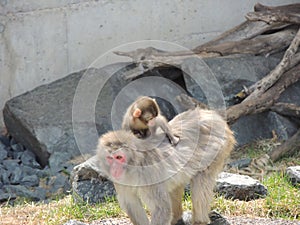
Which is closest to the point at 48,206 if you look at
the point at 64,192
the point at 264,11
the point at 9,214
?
the point at 9,214

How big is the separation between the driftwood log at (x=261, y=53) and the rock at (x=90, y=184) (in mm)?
1698

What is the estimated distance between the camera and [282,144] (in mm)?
8398

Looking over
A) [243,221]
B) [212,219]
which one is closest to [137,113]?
[212,219]

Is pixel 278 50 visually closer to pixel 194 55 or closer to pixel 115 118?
pixel 194 55

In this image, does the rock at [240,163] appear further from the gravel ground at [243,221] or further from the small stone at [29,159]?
the small stone at [29,159]

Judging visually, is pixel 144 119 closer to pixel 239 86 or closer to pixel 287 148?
pixel 287 148

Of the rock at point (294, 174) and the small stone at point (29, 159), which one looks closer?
the rock at point (294, 174)

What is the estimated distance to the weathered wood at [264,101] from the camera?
27.5 ft

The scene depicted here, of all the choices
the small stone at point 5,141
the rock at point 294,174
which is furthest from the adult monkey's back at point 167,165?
the small stone at point 5,141

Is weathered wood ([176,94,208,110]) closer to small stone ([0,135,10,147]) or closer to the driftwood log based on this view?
the driftwood log

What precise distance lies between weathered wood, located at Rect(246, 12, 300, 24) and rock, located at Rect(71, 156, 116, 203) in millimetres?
2943

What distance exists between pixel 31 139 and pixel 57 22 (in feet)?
5.36

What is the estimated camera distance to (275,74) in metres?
8.68

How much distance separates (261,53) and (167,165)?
4445 mm
